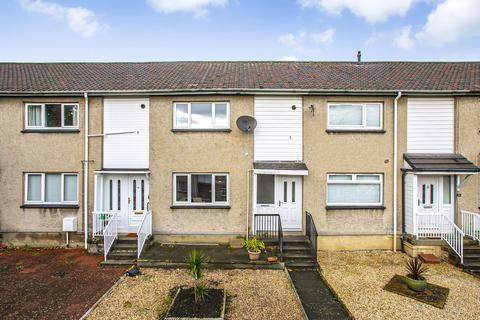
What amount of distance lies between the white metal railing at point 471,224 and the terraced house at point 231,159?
0.22 ft

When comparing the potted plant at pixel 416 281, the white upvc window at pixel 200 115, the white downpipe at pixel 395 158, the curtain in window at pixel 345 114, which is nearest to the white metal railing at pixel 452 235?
the white downpipe at pixel 395 158

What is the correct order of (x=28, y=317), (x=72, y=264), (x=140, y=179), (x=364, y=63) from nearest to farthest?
(x=28, y=317) → (x=72, y=264) → (x=140, y=179) → (x=364, y=63)

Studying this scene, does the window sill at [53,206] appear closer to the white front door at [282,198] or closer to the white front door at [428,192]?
the white front door at [282,198]

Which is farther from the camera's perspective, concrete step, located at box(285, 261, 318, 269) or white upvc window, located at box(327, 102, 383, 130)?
white upvc window, located at box(327, 102, 383, 130)

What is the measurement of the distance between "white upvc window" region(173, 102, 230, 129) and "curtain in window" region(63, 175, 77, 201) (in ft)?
14.5

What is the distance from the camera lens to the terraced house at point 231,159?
9.37 m

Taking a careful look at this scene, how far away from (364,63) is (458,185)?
7642 millimetres

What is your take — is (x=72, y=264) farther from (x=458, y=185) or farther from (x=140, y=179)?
(x=458, y=185)

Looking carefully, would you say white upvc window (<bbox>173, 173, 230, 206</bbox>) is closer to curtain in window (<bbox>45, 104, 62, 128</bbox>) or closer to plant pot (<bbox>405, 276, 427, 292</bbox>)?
curtain in window (<bbox>45, 104, 62, 128</bbox>)

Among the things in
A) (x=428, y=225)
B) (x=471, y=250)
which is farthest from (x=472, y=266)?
(x=428, y=225)

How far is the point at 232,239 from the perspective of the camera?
930 cm

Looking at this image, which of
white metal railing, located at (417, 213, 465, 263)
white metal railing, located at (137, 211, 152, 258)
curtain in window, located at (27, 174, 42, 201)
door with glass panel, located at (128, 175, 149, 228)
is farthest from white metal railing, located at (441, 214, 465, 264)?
curtain in window, located at (27, 174, 42, 201)

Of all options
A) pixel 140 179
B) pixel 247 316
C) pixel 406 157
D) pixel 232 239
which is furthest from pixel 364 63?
pixel 247 316

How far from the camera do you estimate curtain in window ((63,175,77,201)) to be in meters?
9.64
